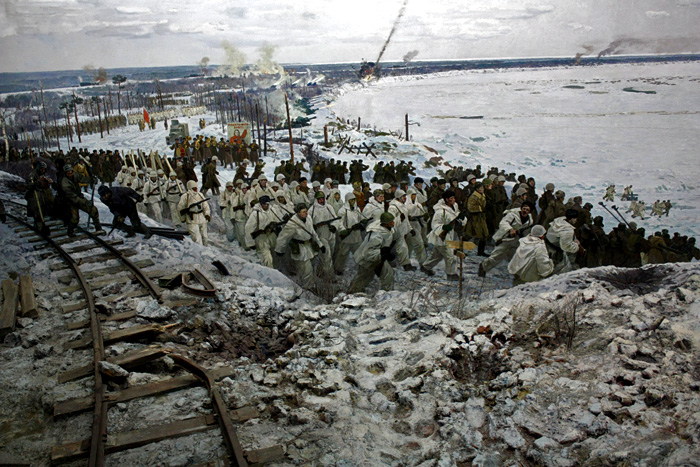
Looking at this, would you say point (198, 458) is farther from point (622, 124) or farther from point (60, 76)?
point (60, 76)

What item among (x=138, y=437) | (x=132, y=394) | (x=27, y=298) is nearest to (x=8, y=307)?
(x=27, y=298)

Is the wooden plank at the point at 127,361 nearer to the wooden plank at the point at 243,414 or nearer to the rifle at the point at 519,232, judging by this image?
the wooden plank at the point at 243,414

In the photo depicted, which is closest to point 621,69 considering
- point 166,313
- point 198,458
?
point 166,313

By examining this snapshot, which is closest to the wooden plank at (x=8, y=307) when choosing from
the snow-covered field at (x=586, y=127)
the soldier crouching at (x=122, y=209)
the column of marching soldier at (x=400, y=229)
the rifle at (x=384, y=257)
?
the soldier crouching at (x=122, y=209)

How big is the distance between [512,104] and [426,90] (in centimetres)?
396

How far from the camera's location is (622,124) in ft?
30.3

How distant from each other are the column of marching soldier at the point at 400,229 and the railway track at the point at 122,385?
2.08 m

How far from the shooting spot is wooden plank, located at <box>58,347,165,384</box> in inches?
162

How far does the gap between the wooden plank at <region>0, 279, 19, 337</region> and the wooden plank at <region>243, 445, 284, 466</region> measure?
3.25 m

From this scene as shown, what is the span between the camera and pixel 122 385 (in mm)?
4027

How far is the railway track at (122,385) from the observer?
3.24 meters

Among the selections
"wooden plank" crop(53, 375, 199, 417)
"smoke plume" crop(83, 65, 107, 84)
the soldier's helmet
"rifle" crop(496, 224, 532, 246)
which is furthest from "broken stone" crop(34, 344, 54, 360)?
"smoke plume" crop(83, 65, 107, 84)

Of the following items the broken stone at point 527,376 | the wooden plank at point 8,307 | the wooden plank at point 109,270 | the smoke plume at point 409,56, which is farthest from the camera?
the smoke plume at point 409,56

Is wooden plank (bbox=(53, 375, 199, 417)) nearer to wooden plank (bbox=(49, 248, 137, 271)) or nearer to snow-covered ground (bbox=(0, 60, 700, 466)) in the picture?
snow-covered ground (bbox=(0, 60, 700, 466))
